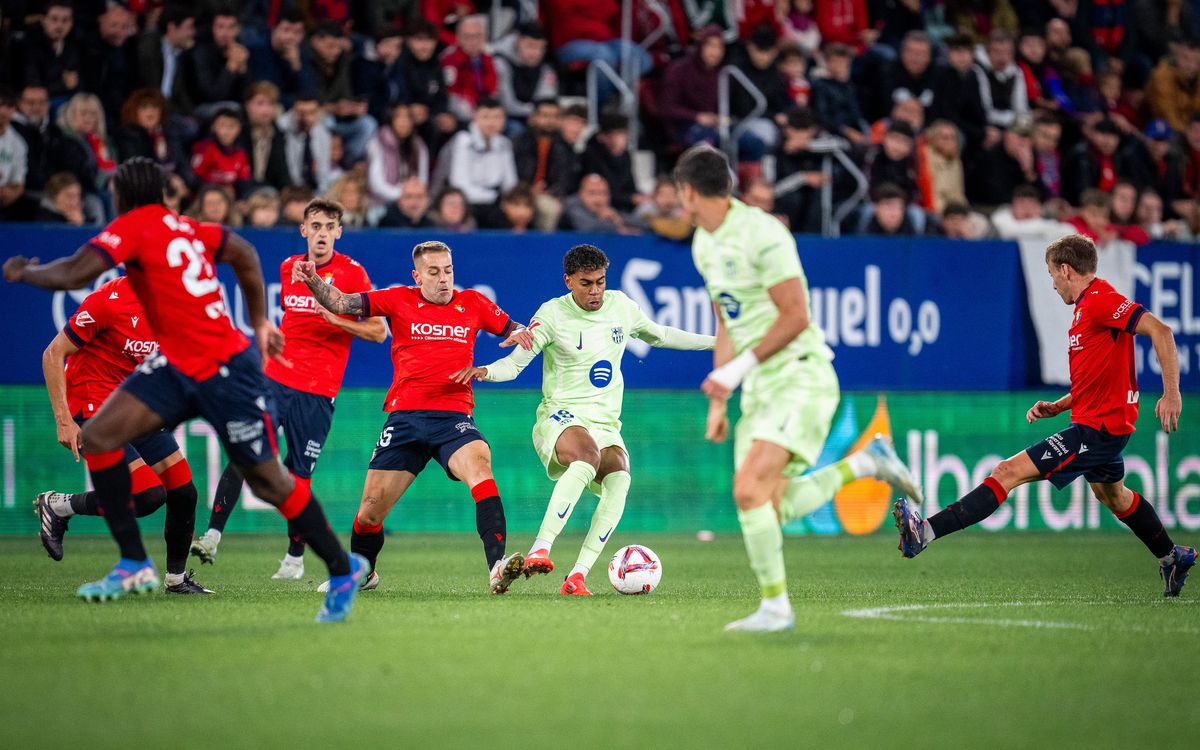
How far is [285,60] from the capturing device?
57.2ft

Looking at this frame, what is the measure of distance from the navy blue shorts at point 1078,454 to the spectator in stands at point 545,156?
27.5ft

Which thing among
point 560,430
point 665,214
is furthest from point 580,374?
point 665,214

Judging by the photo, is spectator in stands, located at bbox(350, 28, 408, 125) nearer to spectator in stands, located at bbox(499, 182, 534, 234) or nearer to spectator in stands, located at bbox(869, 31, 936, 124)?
spectator in stands, located at bbox(499, 182, 534, 234)

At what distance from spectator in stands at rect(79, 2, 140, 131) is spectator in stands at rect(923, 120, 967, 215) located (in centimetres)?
941

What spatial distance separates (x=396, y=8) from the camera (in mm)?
18844

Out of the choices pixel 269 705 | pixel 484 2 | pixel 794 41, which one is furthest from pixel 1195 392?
pixel 269 705

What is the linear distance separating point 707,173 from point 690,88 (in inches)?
457

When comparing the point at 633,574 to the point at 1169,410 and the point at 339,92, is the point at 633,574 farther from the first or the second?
the point at 339,92

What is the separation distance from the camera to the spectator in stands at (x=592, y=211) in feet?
56.1

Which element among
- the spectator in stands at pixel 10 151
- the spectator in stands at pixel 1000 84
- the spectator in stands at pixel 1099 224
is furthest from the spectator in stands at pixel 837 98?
the spectator in stands at pixel 10 151

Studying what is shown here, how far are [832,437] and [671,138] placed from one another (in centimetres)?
451

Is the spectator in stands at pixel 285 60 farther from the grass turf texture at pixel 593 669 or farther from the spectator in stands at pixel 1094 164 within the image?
the spectator in stands at pixel 1094 164

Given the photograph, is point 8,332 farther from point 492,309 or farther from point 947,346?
point 947,346

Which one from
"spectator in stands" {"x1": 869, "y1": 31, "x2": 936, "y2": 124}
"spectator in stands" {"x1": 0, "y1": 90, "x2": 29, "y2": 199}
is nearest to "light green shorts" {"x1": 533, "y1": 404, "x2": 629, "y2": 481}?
"spectator in stands" {"x1": 0, "y1": 90, "x2": 29, "y2": 199}
